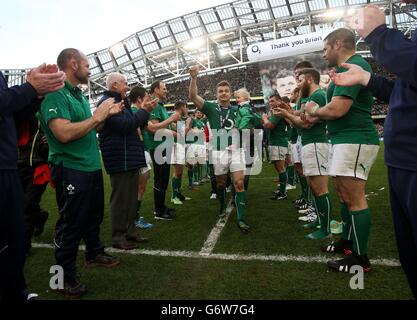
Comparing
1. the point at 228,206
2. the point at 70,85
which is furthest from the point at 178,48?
the point at 70,85

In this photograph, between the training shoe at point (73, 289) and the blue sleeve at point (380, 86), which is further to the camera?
the training shoe at point (73, 289)

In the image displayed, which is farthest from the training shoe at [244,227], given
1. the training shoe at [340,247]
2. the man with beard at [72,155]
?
the man with beard at [72,155]

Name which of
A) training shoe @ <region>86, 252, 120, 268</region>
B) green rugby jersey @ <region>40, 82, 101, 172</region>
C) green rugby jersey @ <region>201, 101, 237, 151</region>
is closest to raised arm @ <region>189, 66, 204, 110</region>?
green rugby jersey @ <region>201, 101, 237, 151</region>

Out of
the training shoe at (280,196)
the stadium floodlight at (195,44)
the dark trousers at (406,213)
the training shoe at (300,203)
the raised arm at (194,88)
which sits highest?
the stadium floodlight at (195,44)

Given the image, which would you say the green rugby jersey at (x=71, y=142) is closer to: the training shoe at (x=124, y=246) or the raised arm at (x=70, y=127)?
the raised arm at (x=70, y=127)

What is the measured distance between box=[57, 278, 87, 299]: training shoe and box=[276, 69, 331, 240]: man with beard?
2.72 m

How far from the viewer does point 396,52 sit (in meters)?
1.50

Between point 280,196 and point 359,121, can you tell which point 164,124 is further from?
point 280,196

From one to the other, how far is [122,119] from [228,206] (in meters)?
3.36

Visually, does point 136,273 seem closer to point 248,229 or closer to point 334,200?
point 248,229

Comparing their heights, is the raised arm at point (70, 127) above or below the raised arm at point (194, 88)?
below

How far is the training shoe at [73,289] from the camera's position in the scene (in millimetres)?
2684

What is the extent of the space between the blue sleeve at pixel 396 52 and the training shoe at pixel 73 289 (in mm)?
2812
